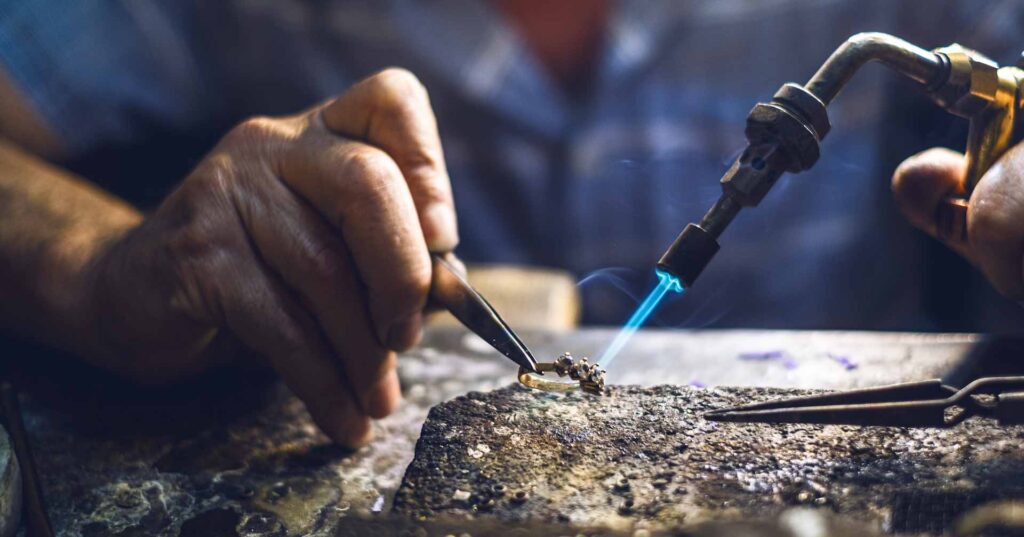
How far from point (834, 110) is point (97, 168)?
8.34 ft

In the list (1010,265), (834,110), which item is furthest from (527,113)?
(1010,265)

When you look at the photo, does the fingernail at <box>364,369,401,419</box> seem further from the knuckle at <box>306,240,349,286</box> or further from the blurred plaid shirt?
the blurred plaid shirt

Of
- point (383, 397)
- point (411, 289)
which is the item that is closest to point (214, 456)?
point (383, 397)

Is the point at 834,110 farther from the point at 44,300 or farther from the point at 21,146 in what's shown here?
the point at 21,146

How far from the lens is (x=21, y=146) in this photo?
2258 mm

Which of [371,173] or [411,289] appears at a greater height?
[371,173]

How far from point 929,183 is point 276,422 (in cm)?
121

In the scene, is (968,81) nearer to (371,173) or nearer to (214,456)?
(371,173)

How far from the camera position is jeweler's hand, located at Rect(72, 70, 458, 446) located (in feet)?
4.06

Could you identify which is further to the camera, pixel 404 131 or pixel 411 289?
pixel 404 131

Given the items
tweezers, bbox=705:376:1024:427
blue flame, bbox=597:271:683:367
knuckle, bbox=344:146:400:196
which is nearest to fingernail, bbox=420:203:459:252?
knuckle, bbox=344:146:400:196

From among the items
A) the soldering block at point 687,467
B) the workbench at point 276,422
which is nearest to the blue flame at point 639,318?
the workbench at point 276,422

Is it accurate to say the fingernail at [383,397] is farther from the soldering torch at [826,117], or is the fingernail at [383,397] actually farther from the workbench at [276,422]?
the soldering torch at [826,117]

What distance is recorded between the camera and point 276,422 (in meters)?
1.35
